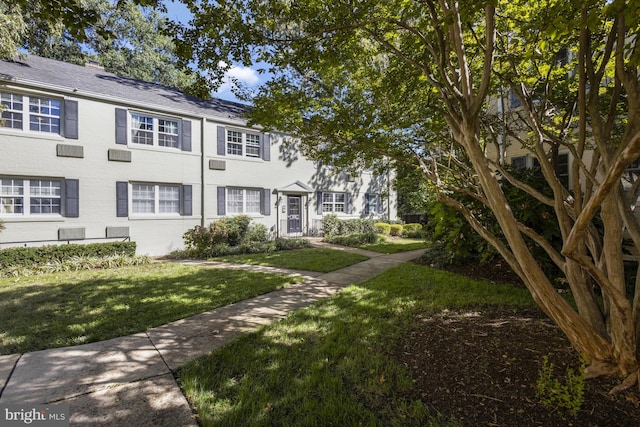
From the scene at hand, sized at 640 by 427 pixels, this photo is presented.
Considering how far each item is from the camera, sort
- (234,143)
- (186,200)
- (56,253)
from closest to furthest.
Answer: (56,253)
(186,200)
(234,143)

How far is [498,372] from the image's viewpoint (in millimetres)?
2582

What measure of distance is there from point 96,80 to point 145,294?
10.0 m

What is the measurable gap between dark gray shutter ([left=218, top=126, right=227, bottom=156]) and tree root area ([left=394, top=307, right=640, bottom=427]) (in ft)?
37.0

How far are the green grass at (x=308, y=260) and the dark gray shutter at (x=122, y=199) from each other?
3989 mm

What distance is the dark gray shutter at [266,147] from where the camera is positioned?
46.4ft

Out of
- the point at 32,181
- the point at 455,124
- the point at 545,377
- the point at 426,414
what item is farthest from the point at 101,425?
the point at 32,181

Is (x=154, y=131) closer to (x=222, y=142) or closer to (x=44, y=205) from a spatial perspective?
(x=222, y=142)

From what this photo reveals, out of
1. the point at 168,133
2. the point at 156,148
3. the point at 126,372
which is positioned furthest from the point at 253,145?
the point at 126,372

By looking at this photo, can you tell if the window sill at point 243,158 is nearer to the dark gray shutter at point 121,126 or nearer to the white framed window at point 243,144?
the white framed window at point 243,144

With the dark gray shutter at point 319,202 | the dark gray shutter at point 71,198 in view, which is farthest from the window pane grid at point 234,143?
the dark gray shutter at point 71,198

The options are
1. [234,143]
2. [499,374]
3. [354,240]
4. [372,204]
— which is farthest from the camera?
[372,204]

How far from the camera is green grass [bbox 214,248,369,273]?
7.86m

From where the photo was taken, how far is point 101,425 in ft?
7.00

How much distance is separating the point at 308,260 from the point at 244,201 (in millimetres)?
6157
